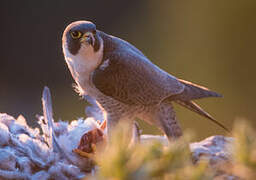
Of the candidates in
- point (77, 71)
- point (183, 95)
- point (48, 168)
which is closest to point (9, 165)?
point (48, 168)

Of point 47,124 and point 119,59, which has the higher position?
point 119,59

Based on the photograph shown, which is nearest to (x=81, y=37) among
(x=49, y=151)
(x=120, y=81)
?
(x=120, y=81)

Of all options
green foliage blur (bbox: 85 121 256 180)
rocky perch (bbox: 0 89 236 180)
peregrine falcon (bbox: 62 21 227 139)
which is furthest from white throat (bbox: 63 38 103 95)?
green foliage blur (bbox: 85 121 256 180)

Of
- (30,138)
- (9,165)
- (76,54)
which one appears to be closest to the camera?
(9,165)

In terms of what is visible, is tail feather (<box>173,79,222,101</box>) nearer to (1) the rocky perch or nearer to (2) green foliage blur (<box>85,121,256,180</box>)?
(1) the rocky perch

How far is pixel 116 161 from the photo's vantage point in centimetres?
A: 28

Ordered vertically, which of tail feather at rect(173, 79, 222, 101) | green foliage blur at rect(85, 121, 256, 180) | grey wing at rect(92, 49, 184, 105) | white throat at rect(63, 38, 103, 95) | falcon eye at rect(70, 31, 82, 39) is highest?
falcon eye at rect(70, 31, 82, 39)

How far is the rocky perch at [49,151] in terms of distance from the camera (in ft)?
4.74

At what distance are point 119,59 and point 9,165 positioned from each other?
0.84 metres

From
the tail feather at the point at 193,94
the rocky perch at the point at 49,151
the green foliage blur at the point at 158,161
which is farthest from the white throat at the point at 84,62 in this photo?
the green foliage blur at the point at 158,161

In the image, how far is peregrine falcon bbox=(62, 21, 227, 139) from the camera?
1.90m

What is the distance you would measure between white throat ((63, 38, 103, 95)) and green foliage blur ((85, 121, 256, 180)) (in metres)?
1.60

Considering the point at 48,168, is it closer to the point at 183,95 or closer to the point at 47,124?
the point at 47,124

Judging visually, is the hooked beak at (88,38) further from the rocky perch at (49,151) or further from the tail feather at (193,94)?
the tail feather at (193,94)
